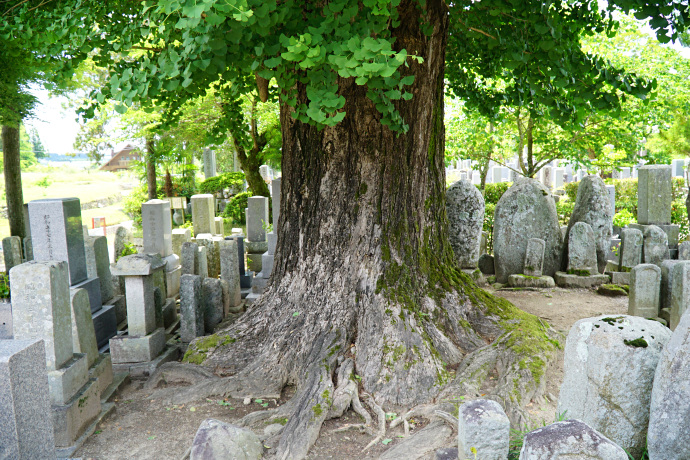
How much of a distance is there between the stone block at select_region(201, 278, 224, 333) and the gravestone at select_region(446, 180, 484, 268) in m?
3.63

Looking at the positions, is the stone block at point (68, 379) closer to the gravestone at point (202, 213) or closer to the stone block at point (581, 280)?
the stone block at point (581, 280)

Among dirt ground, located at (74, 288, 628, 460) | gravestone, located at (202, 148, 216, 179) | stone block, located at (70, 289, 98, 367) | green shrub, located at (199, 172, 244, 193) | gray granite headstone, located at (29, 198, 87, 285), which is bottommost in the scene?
dirt ground, located at (74, 288, 628, 460)

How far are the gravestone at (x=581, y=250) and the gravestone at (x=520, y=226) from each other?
32 centimetres

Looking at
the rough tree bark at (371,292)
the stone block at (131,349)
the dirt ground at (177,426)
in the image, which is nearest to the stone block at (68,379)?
the dirt ground at (177,426)

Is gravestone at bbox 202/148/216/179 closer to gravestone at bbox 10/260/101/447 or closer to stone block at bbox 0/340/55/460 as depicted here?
gravestone at bbox 10/260/101/447

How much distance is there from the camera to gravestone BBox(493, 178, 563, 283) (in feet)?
28.9

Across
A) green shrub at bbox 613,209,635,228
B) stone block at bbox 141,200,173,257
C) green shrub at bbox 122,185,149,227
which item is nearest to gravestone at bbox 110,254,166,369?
stone block at bbox 141,200,173,257

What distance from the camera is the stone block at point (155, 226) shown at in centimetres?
891

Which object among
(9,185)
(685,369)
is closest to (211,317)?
(685,369)

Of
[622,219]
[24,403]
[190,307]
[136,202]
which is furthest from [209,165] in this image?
[24,403]

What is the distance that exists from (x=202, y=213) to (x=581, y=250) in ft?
25.4

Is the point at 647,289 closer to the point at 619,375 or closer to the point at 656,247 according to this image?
the point at 656,247

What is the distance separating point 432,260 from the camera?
545cm

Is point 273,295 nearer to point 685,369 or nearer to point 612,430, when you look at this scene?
point 612,430
